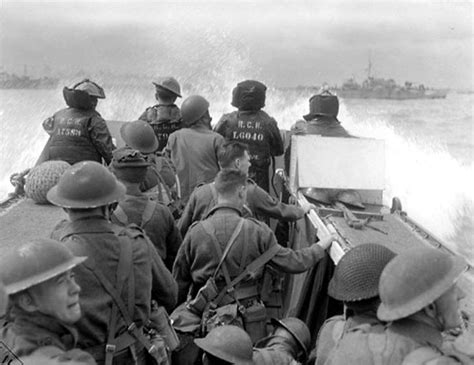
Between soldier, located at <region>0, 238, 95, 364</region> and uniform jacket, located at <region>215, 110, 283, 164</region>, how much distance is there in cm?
405

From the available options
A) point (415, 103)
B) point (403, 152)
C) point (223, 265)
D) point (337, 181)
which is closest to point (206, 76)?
point (403, 152)

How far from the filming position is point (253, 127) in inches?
255

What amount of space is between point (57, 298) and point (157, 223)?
1758 mm

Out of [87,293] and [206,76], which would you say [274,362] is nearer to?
[87,293]

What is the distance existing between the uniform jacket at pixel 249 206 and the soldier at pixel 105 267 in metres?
1.48

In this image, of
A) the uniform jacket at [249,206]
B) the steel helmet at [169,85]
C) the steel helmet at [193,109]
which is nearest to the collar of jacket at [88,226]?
the uniform jacket at [249,206]

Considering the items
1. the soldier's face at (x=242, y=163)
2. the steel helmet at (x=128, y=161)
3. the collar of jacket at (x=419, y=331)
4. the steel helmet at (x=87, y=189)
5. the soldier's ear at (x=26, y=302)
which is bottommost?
the collar of jacket at (x=419, y=331)

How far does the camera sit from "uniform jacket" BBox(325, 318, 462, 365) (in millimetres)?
2363

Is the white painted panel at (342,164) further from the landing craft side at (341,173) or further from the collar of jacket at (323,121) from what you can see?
the collar of jacket at (323,121)

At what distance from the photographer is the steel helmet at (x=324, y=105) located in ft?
21.4

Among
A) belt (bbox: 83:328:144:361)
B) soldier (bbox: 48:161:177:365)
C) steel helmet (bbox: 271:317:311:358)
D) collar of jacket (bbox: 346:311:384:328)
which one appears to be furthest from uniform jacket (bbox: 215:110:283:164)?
collar of jacket (bbox: 346:311:384:328)

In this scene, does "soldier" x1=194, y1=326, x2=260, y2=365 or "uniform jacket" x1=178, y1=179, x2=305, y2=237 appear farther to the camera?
"uniform jacket" x1=178, y1=179, x2=305, y2=237

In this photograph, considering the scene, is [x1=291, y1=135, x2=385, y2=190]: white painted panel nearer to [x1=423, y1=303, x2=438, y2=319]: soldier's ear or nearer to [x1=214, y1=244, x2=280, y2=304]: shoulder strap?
[x1=214, y1=244, x2=280, y2=304]: shoulder strap

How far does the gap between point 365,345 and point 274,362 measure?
1360 millimetres
